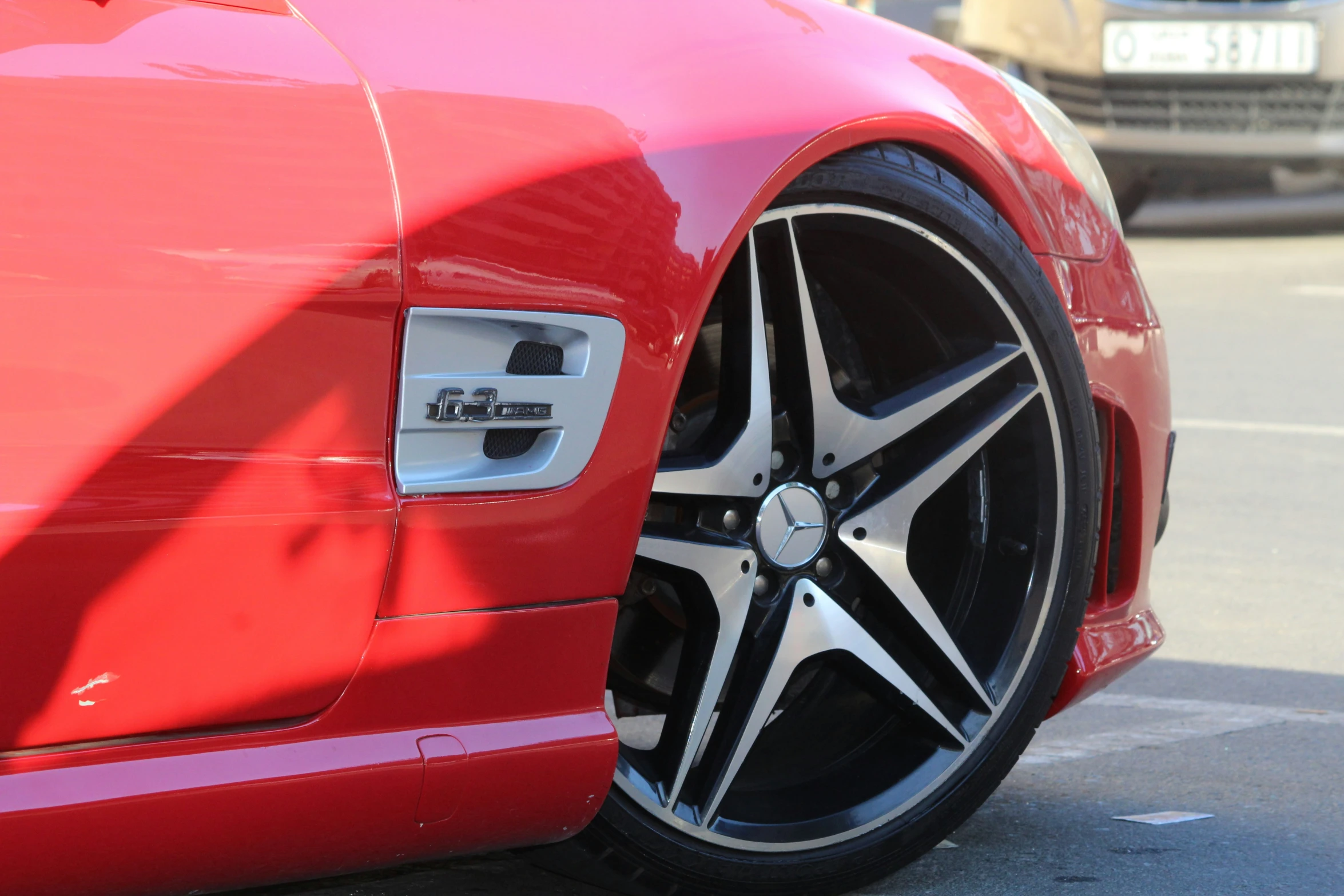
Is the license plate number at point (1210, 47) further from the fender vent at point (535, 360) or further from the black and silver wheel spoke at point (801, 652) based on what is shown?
the fender vent at point (535, 360)

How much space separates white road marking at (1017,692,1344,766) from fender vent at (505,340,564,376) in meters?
1.47

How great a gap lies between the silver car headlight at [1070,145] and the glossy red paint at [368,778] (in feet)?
3.55

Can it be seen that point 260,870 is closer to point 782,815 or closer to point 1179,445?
point 782,815

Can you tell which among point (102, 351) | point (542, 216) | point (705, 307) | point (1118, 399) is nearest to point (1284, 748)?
point (1118, 399)

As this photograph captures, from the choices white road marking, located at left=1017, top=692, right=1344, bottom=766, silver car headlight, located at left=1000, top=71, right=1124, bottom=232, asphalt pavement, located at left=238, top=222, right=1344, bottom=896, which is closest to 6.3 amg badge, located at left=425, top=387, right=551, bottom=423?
asphalt pavement, located at left=238, top=222, right=1344, bottom=896

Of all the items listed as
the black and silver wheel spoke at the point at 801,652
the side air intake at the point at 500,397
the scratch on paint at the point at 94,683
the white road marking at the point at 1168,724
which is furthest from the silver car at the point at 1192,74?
the scratch on paint at the point at 94,683

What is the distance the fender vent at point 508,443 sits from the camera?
1.77m

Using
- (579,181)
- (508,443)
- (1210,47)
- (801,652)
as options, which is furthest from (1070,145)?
(1210,47)

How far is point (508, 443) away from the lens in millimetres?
1788

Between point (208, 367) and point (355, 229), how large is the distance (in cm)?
20

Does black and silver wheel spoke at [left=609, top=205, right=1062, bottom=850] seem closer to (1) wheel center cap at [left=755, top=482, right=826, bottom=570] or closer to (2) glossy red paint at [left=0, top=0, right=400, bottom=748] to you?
(1) wheel center cap at [left=755, top=482, right=826, bottom=570]

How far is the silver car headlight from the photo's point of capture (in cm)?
250

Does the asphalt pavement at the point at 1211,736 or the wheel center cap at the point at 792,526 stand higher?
the wheel center cap at the point at 792,526

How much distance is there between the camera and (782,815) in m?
2.22
